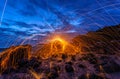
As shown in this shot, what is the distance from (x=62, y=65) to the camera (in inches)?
461

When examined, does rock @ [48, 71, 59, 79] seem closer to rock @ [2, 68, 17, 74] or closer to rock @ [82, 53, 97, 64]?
rock @ [2, 68, 17, 74]

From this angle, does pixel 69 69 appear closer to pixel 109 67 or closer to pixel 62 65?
pixel 62 65

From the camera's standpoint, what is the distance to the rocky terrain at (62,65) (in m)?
10.6

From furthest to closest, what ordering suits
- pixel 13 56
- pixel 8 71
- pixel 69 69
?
pixel 13 56 < pixel 8 71 < pixel 69 69

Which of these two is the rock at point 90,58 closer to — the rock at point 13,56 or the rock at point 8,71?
the rock at point 13,56

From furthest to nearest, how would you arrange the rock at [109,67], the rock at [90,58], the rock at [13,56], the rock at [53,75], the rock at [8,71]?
1. the rock at [13,56]
2. the rock at [90,58]
3. the rock at [8,71]
4. the rock at [109,67]
5. the rock at [53,75]

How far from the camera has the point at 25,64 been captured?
12398mm

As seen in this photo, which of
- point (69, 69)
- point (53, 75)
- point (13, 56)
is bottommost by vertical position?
point (53, 75)

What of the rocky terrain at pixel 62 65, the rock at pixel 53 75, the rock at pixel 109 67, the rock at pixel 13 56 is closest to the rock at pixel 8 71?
the rocky terrain at pixel 62 65

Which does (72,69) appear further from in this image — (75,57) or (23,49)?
(23,49)

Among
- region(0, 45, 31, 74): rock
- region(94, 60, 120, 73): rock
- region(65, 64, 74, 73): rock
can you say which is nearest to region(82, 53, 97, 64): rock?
region(94, 60, 120, 73): rock

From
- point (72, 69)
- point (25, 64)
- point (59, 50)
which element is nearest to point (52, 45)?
A: point (59, 50)

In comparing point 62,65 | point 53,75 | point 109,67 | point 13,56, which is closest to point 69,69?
point 62,65

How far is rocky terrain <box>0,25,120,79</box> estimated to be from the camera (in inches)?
416
